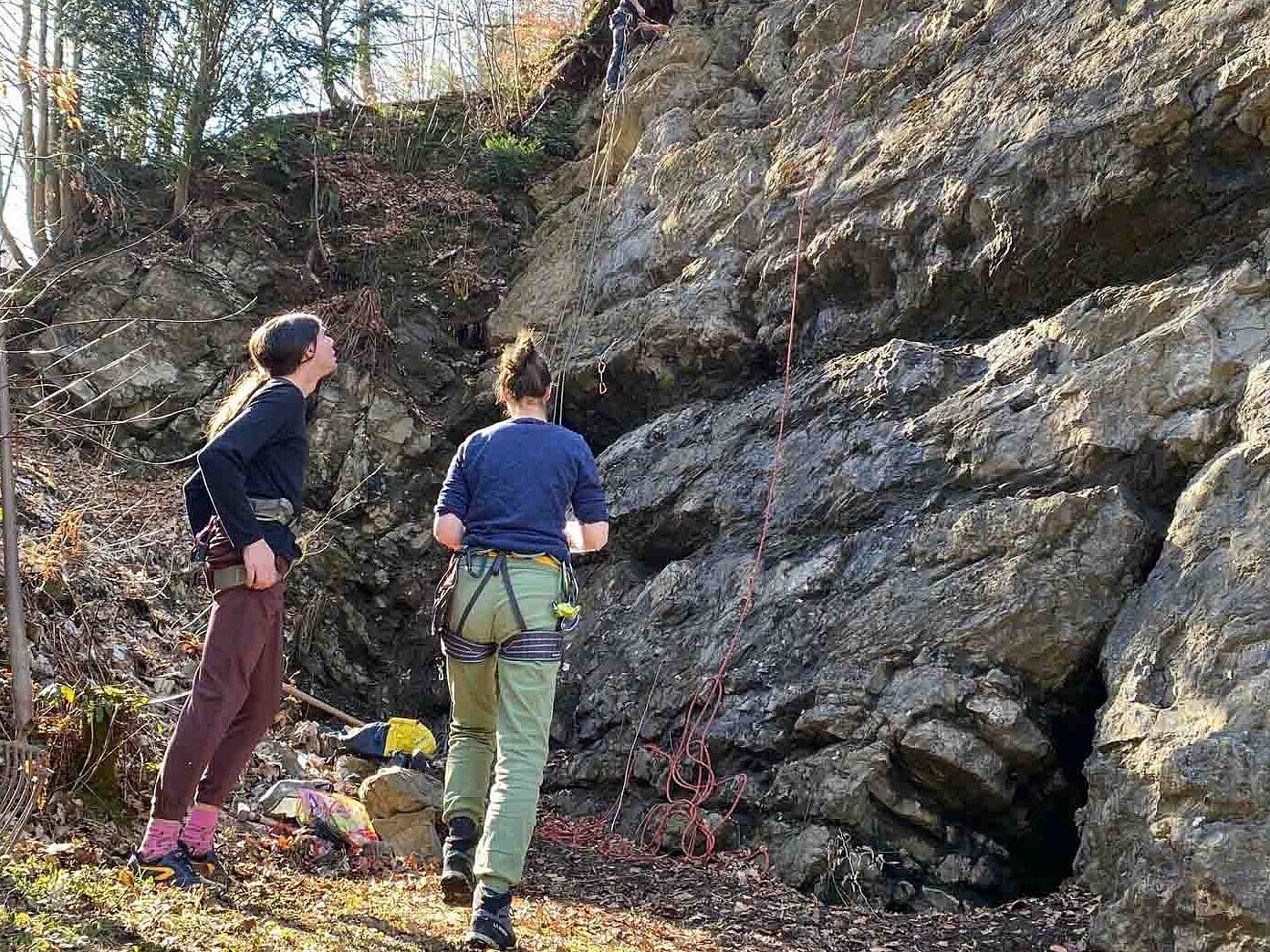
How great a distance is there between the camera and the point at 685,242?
8016mm

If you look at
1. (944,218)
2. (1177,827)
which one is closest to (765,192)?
(944,218)

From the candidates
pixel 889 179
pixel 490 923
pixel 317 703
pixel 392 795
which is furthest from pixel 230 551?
pixel 889 179

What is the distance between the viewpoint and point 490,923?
3.11 m

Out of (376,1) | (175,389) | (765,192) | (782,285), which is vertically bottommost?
(175,389)

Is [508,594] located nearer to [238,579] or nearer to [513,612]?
[513,612]

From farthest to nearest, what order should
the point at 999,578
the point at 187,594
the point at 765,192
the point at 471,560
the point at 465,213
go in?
the point at 465,213, the point at 765,192, the point at 187,594, the point at 999,578, the point at 471,560

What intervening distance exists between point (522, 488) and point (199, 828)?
147 centimetres

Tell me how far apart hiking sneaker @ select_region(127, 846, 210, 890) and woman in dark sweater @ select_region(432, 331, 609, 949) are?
0.76 metres

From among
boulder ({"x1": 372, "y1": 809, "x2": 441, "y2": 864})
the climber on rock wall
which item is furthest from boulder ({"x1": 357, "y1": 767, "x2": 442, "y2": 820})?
the climber on rock wall

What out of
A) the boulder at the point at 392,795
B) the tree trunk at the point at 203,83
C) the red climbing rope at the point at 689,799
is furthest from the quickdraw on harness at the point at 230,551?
the tree trunk at the point at 203,83

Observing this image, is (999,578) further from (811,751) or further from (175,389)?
(175,389)

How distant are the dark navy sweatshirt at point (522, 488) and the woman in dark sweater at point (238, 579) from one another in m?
0.52

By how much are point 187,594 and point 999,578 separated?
4547mm

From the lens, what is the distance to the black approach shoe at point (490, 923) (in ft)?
10.1
